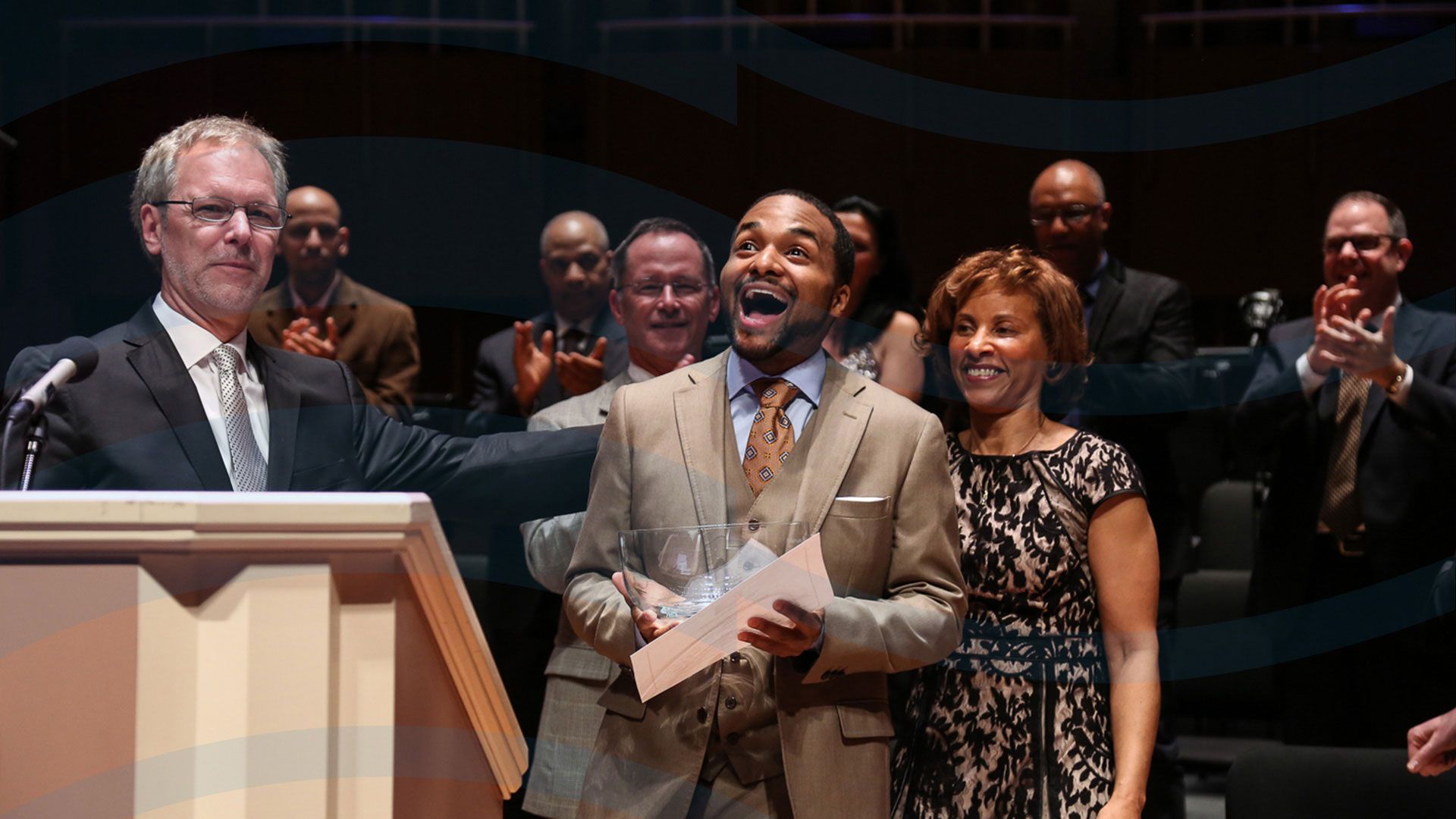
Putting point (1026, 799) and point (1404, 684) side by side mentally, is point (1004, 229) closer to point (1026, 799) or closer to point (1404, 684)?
point (1404, 684)

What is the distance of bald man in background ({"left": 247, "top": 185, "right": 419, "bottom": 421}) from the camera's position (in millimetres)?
3957

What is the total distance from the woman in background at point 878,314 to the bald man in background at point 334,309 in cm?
135

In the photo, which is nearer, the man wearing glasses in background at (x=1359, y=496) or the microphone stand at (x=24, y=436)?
the microphone stand at (x=24, y=436)

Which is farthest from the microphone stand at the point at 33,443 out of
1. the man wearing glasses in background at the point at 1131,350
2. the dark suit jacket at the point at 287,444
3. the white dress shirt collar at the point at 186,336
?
the man wearing glasses in background at the point at 1131,350

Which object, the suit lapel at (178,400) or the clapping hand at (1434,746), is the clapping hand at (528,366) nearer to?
the suit lapel at (178,400)

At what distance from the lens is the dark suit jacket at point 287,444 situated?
5.52ft

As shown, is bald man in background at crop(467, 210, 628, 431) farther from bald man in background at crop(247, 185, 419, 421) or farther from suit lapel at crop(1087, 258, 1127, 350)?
suit lapel at crop(1087, 258, 1127, 350)

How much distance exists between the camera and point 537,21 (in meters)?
6.88

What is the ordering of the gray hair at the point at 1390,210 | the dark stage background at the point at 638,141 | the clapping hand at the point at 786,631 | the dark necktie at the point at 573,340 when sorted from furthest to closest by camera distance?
the dark stage background at the point at 638,141
the dark necktie at the point at 573,340
the gray hair at the point at 1390,210
the clapping hand at the point at 786,631

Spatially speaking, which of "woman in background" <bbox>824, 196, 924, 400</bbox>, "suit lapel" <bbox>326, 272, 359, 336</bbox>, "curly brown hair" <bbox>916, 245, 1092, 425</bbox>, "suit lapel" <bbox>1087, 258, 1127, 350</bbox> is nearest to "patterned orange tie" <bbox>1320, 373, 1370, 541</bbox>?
"suit lapel" <bbox>1087, 258, 1127, 350</bbox>

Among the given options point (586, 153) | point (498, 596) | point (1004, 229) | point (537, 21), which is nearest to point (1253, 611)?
point (498, 596)

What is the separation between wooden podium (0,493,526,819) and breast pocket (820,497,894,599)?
31.2 inches

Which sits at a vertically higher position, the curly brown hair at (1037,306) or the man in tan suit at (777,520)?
the curly brown hair at (1037,306)

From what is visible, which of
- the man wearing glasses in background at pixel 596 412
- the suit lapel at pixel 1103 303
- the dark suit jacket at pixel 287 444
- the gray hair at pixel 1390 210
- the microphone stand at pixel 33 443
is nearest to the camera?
the microphone stand at pixel 33 443
